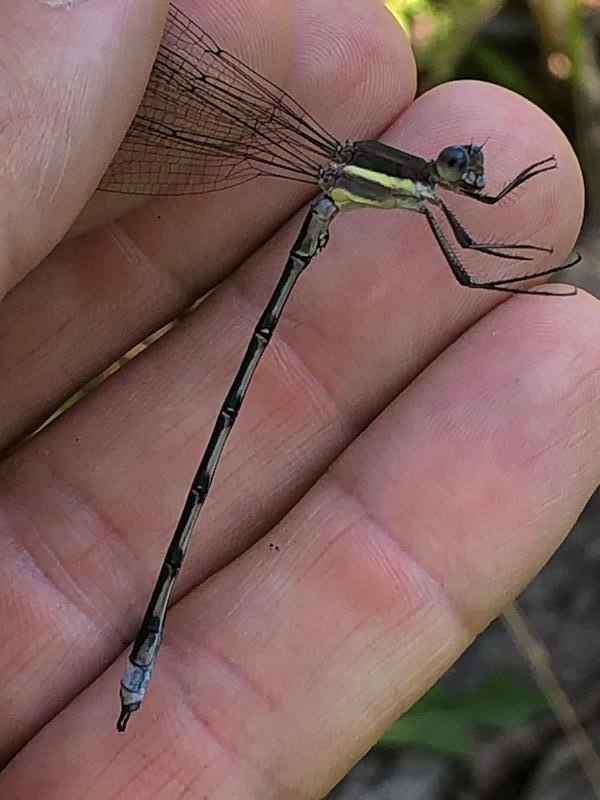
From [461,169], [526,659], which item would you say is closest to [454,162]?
[461,169]

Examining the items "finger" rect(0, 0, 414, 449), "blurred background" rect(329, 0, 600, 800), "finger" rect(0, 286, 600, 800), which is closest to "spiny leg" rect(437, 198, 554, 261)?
"finger" rect(0, 286, 600, 800)

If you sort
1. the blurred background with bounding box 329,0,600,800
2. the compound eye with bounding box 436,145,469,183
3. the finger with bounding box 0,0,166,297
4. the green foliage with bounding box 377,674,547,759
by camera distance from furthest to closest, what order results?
1. the blurred background with bounding box 329,0,600,800
2. the green foliage with bounding box 377,674,547,759
3. the compound eye with bounding box 436,145,469,183
4. the finger with bounding box 0,0,166,297

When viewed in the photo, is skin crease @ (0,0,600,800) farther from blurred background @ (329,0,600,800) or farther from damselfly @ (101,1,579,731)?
blurred background @ (329,0,600,800)

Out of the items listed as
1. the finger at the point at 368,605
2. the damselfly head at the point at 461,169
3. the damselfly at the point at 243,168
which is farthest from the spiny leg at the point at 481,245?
the finger at the point at 368,605

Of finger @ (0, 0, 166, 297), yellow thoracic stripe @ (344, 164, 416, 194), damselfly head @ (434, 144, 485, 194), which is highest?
finger @ (0, 0, 166, 297)

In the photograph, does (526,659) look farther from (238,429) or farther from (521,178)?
(521,178)

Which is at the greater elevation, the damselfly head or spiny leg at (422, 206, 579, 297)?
the damselfly head

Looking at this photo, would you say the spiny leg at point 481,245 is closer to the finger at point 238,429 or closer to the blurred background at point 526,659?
the finger at point 238,429

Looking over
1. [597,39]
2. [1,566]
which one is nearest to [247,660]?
[1,566]
